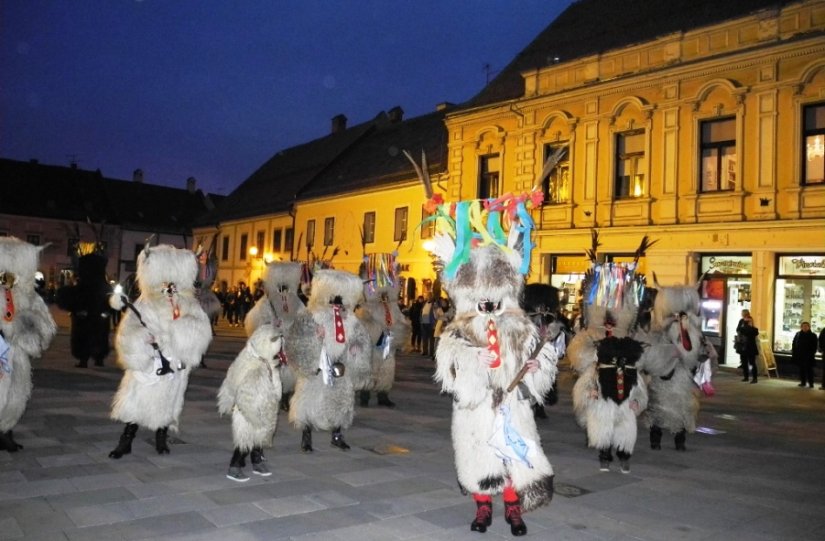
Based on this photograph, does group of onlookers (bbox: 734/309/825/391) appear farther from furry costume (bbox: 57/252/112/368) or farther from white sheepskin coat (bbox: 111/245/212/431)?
furry costume (bbox: 57/252/112/368)

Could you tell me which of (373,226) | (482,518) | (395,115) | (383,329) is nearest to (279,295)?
(383,329)

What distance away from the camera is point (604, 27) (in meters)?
22.0

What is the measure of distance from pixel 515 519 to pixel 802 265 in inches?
557

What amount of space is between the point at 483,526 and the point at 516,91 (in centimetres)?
1984

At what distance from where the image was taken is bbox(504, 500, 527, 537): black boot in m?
4.80

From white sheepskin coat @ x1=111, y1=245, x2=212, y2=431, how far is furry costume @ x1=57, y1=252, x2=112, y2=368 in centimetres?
674

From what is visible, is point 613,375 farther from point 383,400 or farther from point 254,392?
point 383,400

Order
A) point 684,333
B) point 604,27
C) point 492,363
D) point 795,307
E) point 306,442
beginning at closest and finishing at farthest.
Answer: point 492,363 < point 306,442 < point 684,333 < point 795,307 < point 604,27

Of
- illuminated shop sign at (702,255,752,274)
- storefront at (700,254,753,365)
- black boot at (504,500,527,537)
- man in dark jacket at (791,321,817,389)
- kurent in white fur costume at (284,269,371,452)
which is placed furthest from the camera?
storefront at (700,254,753,365)

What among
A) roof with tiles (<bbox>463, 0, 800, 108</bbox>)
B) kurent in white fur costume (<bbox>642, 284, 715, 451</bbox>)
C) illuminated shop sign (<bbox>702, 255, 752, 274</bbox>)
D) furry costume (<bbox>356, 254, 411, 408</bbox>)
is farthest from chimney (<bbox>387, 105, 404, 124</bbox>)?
kurent in white fur costume (<bbox>642, 284, 715, 451</bbox>)

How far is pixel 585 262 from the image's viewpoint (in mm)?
19922

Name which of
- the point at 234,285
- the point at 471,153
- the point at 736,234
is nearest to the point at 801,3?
the point at 736,234

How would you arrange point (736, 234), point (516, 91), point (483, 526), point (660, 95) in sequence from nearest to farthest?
1. point (483, 526)
2. point (736, 234)
3. point (660, 95)
4. point (516, 91)

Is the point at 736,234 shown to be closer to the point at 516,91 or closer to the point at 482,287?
the point at 516,91
